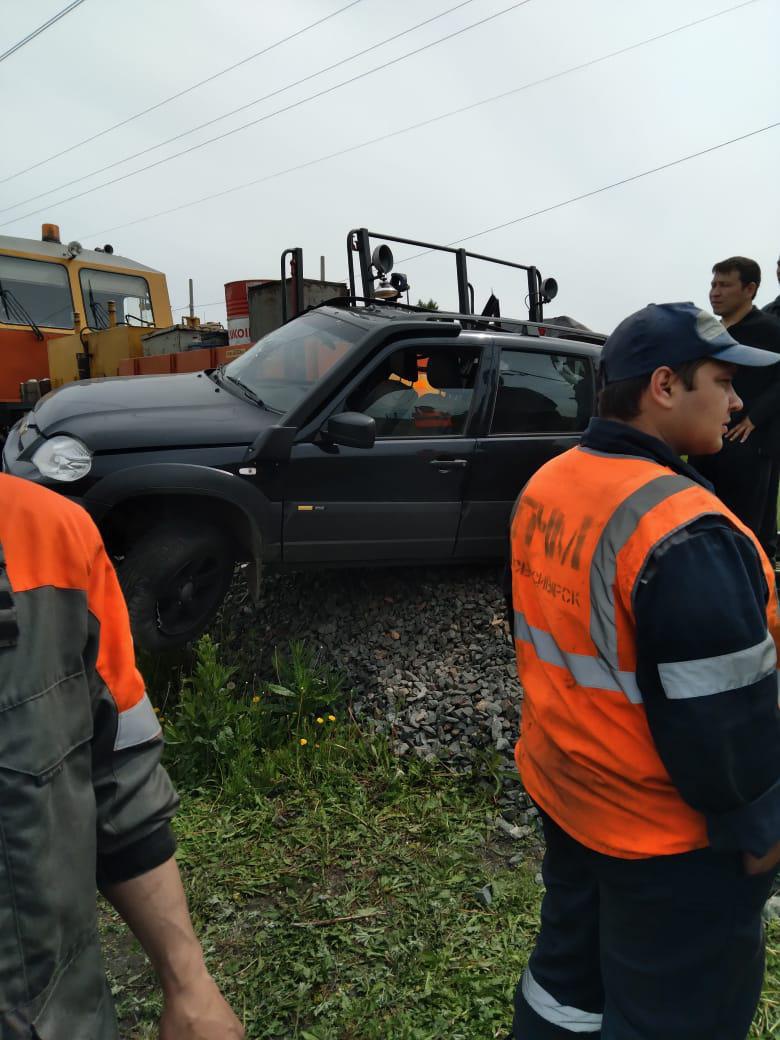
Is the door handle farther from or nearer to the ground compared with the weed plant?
farther from the ground

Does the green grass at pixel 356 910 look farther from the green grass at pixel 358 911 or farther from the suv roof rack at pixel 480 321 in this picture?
the suv roof rack at pixel 480 321

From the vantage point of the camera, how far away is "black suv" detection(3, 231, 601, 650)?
399cm

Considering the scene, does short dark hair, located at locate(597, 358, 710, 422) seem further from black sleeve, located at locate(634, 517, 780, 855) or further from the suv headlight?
the suv headlight

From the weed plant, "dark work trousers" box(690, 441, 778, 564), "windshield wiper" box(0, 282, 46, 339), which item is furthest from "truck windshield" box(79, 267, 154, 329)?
"dark work trousers" box(690, 441, 778, 564)

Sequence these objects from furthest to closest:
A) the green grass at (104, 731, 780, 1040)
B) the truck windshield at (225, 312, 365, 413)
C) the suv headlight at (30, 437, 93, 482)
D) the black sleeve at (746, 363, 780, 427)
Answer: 1. the truck windshield at (225, 312, 365, 413)
2. the black sleeve at (746, 363, 780, 427)
3. the suv headlight at (30, 437, 93, 482)
4. the green grass at (104, 731, 780, 1040)

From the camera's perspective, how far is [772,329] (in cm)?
426

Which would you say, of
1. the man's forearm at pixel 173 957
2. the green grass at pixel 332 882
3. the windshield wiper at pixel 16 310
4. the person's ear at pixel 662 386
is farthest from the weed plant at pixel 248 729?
the windshield wiper at pixel 16 310

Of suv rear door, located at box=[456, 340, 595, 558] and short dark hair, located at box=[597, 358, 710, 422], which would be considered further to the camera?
suv rear door, located at box=[456, 340, 595, 558]

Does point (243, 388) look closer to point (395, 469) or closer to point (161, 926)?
point (395, 469)

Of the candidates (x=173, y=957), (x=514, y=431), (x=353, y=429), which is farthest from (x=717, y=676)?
(x=514, y=431)

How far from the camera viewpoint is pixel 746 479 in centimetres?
431

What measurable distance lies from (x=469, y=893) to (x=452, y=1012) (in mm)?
557

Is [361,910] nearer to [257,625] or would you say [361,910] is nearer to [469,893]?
[469,893]

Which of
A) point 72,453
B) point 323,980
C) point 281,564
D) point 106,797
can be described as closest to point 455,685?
point 281,564
